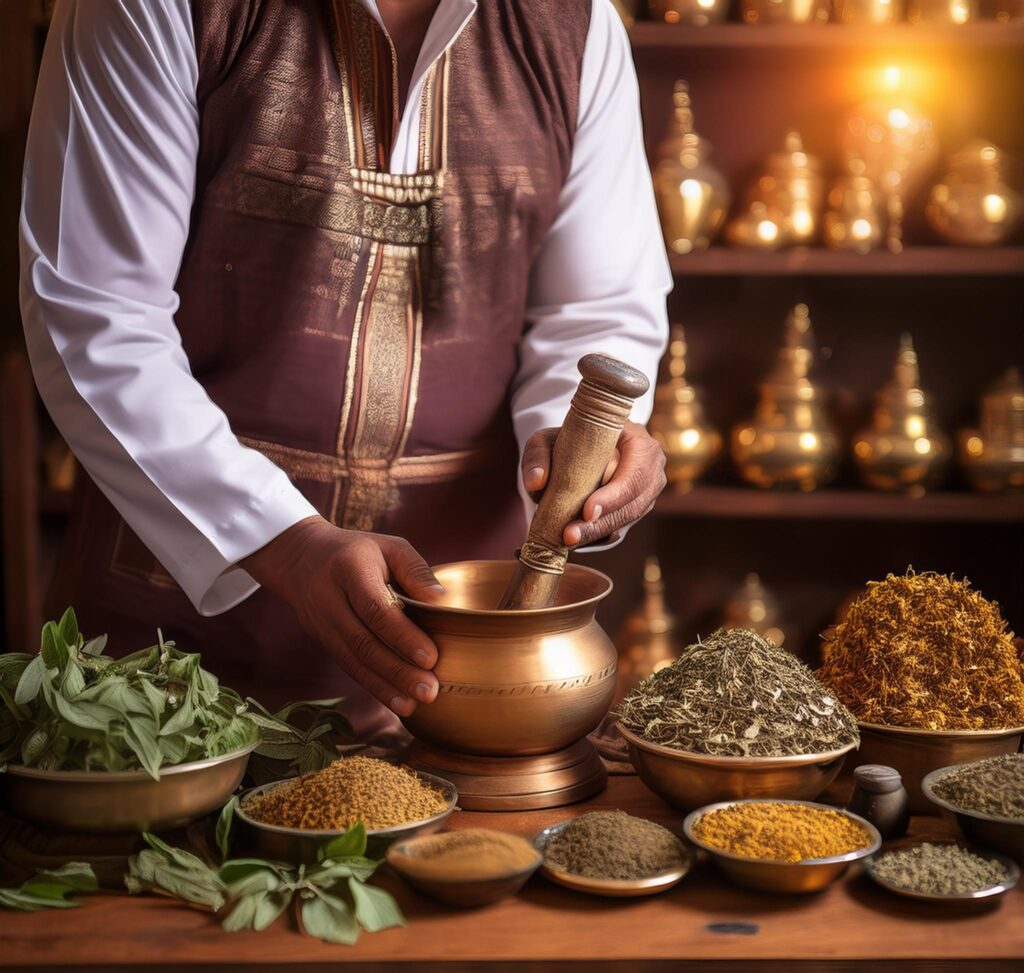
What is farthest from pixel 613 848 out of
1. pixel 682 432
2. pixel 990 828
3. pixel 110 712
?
pixel 682 432

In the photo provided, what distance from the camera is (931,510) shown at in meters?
2.69

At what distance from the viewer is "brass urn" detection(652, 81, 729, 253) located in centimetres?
263

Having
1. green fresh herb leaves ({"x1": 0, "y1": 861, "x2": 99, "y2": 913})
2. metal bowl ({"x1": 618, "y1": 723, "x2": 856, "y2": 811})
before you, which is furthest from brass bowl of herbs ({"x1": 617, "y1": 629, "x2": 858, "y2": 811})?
green fresh herb leaves ({"x1": 0, "y1": 861, "x2": 99, "y2": 913})

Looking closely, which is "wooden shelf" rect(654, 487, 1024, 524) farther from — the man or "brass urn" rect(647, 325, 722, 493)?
the man

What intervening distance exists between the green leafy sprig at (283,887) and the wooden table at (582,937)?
0.01m

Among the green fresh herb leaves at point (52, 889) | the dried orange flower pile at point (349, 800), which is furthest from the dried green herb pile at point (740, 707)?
the green fresh herb leaves at point (52, 889)

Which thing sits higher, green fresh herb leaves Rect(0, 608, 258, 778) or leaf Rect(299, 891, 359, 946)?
green fresh herb leaves Rect(0, 608, 258, 778)

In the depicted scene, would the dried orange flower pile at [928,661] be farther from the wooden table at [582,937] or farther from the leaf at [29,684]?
the leaf at [29,684]

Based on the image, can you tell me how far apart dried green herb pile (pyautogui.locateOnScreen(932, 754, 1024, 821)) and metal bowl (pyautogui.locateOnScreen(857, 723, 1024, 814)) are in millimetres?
23

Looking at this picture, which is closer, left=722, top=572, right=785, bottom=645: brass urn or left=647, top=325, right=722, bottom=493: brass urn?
left=647, top=325, right=722, bottom=493: brass urn

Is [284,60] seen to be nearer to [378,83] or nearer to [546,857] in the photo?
[378,83]

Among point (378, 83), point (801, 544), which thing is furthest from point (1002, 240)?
point (378, 83)

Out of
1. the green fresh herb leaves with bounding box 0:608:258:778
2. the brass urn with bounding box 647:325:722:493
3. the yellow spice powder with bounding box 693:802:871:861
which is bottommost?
the yellow spice powder with bounding box 693:802:871:861

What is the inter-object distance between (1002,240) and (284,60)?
5.89 feet
